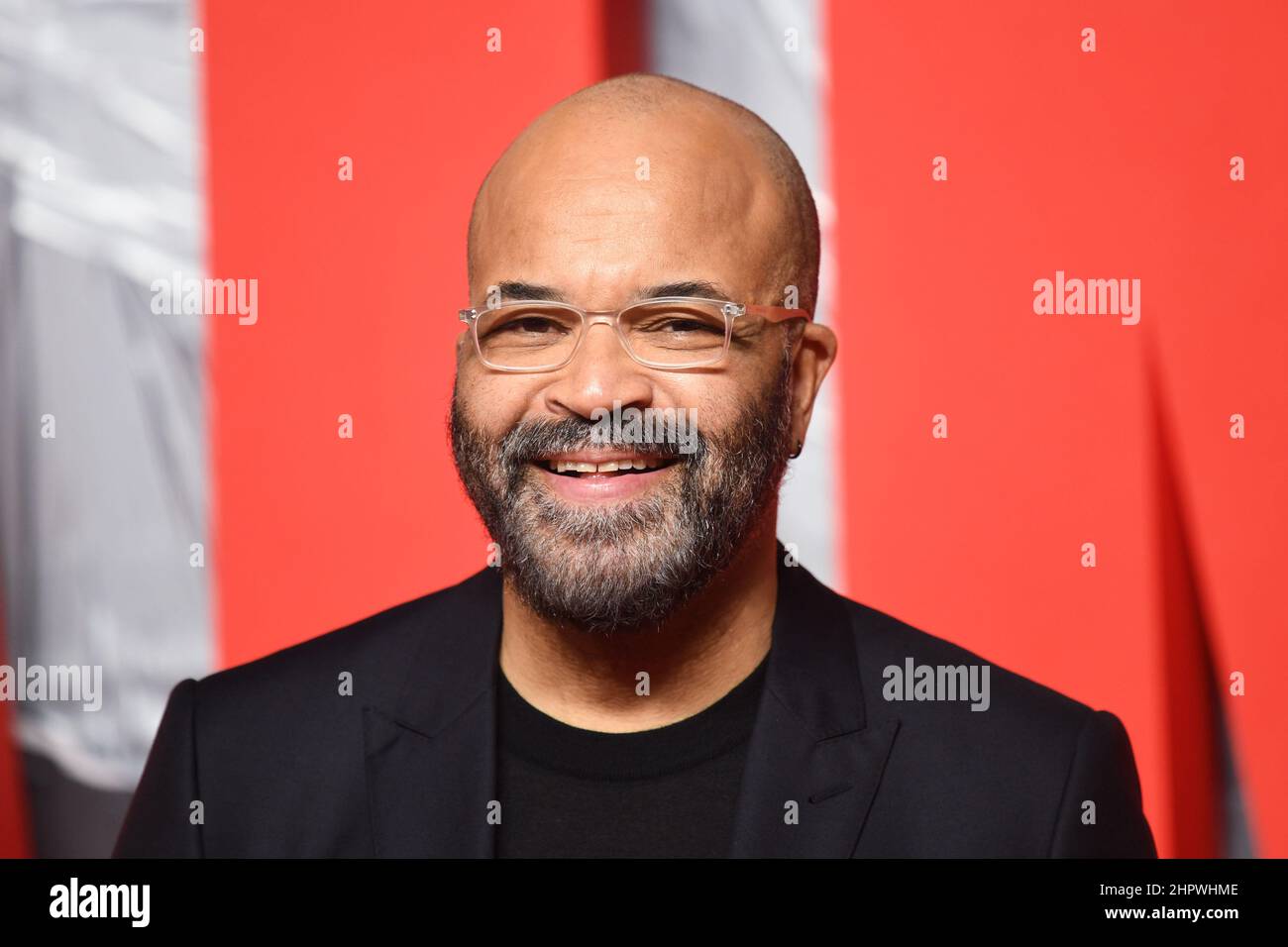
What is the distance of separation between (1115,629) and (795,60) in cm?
135

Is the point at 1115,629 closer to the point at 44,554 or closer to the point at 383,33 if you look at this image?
the point at 383,33

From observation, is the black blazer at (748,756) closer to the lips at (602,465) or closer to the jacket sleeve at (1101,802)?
the jacket sleeve at (1101,802)

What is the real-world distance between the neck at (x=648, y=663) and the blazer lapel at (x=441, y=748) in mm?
83

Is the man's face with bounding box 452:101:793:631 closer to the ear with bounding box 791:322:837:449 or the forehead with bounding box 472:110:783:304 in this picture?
the forehead with bounding box 472:110:783:304

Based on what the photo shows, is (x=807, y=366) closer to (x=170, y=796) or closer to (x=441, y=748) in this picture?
(x=441, y=748)

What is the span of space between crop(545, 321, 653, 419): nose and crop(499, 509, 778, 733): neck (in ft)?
0.96

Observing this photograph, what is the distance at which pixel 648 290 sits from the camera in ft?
6.05

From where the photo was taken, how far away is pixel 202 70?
9.93ft

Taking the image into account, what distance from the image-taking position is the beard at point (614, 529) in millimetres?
1871

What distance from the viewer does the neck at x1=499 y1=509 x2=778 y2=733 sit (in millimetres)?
1938

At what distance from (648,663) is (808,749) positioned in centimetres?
25

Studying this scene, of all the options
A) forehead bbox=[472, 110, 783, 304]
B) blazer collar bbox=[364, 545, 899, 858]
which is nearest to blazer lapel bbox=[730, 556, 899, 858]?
blazer collar bbox=[364, 545, 899, 858]

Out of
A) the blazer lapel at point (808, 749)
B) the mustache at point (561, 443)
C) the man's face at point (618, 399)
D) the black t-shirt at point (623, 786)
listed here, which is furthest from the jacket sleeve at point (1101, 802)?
the mustache at point (561, 443)
